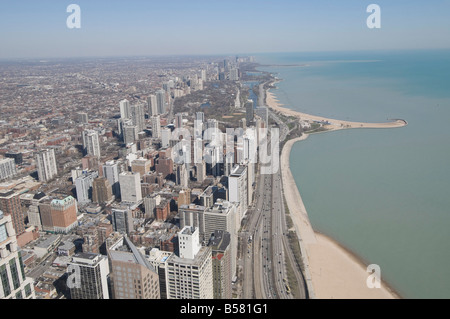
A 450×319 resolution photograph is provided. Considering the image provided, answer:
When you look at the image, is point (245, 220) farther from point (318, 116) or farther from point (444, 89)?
point (444, 89)

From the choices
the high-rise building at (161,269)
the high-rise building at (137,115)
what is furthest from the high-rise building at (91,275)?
the high-rise building at (137,115)

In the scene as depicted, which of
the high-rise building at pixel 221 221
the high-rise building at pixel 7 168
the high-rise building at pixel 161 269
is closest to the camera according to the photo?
the high-rise building at pixel 161 269

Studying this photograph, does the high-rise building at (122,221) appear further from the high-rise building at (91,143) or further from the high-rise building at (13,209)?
the high-rise building at (91,143)

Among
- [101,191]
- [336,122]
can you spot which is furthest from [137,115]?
[336,122]

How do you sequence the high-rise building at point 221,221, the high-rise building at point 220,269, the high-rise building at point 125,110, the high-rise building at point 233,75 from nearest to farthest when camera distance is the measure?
the high-rise building at point 220,269
the high-rise building at point 221,221
the high-rise building at point 125,110
the high-rise building at point 233,75

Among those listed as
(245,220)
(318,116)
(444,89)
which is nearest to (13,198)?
(245,220)

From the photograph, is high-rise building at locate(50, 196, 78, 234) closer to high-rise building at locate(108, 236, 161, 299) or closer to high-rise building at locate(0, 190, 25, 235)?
high-rise building at locate(0, 190, 25, 235)

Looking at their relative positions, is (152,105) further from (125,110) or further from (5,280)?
(5,280)
